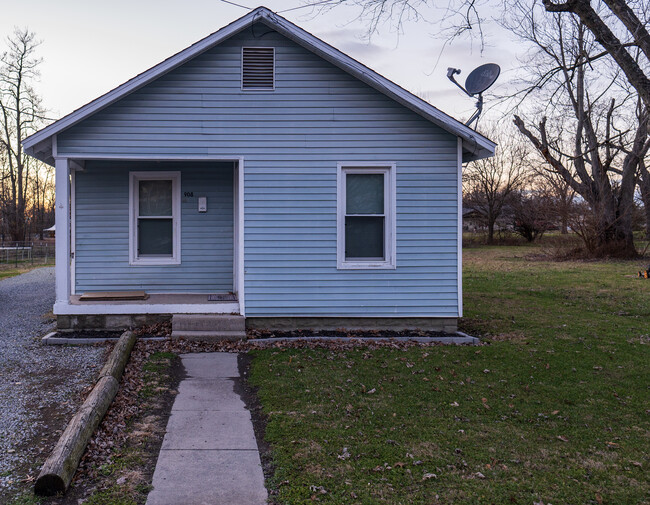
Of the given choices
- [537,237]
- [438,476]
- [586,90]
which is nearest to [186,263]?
[438,476]

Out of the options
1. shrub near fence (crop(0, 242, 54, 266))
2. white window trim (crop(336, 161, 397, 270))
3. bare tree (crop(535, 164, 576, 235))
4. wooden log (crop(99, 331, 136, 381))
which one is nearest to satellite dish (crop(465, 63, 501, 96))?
white window trim (crop(336, 161, 397, 270))

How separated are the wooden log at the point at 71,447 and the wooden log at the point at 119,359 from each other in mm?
682

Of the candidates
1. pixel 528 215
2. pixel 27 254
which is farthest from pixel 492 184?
pixel 27 254

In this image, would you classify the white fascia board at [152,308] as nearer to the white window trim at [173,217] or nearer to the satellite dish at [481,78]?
the white window trim at [173,217]

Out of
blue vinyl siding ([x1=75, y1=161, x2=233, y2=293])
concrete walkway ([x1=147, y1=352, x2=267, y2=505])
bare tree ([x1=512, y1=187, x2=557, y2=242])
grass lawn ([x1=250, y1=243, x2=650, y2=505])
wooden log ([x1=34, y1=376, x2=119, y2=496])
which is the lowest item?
concrete walkway ([x1=147, y1=352, x2=267, y2=505])

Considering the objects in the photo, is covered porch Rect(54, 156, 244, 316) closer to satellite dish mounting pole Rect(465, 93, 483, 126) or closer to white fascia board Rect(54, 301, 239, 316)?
white fascia board Rect(54, 301, 239, 316)

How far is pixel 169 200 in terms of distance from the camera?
9.79 m

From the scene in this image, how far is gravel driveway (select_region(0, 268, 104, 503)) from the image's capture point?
400 centimetres

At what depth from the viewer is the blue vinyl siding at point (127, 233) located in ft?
31.4

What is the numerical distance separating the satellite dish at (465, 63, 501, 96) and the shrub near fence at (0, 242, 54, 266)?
948 inches

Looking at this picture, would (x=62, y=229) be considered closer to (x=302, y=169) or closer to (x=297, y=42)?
(x=302, y=169)

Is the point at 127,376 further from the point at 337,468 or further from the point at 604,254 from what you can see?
the point at 604,254

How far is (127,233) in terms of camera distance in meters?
9.58

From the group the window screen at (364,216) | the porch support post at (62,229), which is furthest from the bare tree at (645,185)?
the porch support post at (62,229)
